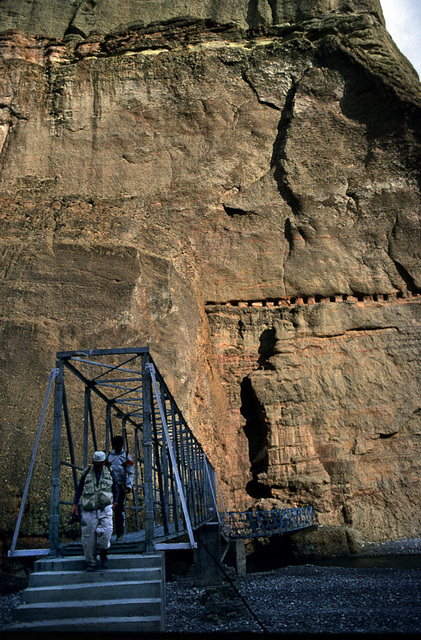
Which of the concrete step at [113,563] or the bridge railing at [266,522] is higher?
the bridge railing at [266,522]

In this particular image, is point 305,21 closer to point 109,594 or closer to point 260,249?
point 260,249

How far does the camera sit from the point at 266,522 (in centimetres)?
1595

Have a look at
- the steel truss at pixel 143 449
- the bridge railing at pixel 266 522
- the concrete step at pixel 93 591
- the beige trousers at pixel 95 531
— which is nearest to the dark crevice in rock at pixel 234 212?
the steel truss at pixel 143 449

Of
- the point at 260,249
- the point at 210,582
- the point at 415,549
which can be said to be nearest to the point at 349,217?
the point at 260,249

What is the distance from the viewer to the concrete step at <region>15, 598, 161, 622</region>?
4809 mm

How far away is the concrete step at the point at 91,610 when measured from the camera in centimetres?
481

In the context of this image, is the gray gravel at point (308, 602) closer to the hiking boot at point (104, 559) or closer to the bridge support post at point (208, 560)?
the bridge support post at point (208, 560)

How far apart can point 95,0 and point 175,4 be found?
4.09 m

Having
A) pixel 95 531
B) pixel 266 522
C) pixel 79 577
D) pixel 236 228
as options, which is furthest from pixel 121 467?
pixel 236 228

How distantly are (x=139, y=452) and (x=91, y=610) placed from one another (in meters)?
7.54

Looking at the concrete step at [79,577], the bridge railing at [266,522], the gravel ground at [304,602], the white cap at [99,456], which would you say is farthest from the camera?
the bridge railing at [266,522]

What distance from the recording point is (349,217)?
68.9 feet

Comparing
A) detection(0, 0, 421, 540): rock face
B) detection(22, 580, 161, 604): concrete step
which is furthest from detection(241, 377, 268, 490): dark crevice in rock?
detection(22, 580, 161, 604): concrete step

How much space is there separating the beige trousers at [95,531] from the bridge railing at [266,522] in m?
9.71
